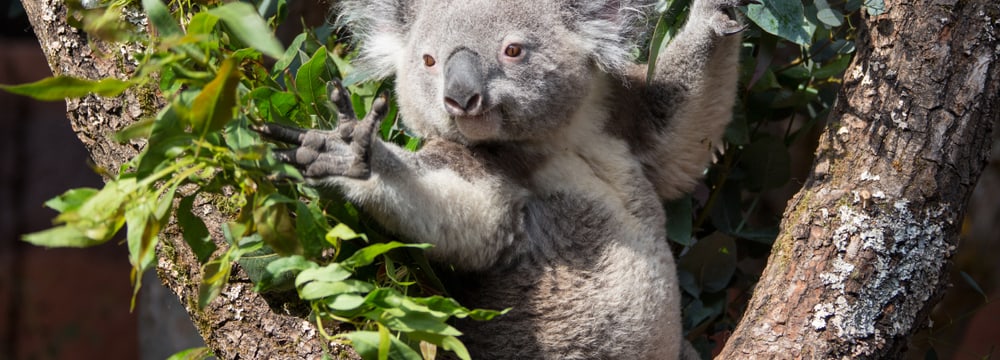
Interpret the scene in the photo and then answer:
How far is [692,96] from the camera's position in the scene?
2.48 metres

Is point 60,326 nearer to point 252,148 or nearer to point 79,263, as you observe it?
point 79,263

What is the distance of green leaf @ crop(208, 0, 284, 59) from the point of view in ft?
5.08

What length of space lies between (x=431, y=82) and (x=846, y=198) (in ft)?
3.22

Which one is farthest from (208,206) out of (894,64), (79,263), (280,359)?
(79,263)

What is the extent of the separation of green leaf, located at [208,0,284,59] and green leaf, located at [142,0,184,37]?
0.53 feet

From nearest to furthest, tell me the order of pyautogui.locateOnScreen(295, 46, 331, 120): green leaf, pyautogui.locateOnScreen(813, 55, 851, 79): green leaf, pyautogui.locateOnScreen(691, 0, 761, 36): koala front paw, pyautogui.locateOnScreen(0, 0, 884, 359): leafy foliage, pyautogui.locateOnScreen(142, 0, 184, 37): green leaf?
pyautogui.locateOnScreen(0, 0, 884, 359): leafy foliage → pyautogui.locateOnScreen(142, 0, 184, 37): green leaf → pyautogui.locateOnScreen(295, 46, 331, 120): green leaf → pyautogui.locateOnScreen(691, 0, 761, 36): koala front paw → pyautogui.locateOnScreen(813, 55, 851, 79): green leaf

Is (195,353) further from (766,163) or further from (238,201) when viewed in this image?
(766,163)

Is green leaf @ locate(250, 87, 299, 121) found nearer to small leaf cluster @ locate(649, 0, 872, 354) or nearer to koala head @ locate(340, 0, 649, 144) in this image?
koala head @ locate(340, 0, 649, 144)

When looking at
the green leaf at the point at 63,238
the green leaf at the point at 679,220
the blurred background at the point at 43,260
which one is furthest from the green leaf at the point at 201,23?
the blurred background at the point at 43,260

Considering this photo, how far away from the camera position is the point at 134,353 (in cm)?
790

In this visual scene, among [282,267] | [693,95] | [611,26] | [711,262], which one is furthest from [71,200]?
[711,262]

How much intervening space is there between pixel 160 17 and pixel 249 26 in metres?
0.24

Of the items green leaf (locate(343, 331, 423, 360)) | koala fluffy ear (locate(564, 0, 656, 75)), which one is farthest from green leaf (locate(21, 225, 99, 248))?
koala fluffy ear (locate(564, 0, 656, 75))

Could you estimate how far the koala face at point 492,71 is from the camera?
215 cm
